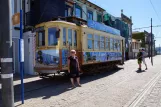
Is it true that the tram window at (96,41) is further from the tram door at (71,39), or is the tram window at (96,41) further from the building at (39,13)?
the tram door at (71,39)

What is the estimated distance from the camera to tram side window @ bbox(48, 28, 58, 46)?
1275 centimetres

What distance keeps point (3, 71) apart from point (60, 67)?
6115mm

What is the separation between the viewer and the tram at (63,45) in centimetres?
1263

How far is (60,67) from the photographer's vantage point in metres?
12.6

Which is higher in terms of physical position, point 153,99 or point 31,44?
point 31,44

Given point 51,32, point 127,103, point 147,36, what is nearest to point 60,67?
point 51,32

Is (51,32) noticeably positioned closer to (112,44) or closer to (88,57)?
(88,57)

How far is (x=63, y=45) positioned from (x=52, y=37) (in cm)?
69

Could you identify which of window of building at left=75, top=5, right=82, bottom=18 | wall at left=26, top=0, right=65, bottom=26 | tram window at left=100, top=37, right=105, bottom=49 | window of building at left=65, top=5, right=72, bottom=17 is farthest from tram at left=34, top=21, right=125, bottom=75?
window of building at left=75, top=5, right=82, bottom=18

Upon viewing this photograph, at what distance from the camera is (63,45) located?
42.7 ft

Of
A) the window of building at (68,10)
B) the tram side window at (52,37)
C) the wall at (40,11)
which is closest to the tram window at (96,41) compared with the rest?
the tram side window at (52,37)

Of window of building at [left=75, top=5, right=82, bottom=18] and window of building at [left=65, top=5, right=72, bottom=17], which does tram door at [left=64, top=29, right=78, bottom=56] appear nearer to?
window of building at [left=65, top=5, right=72, bottom=17]

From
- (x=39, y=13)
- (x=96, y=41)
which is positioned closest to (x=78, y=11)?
(x=39, y=13)

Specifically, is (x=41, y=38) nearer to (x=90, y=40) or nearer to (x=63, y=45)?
(x=63, y=45)
